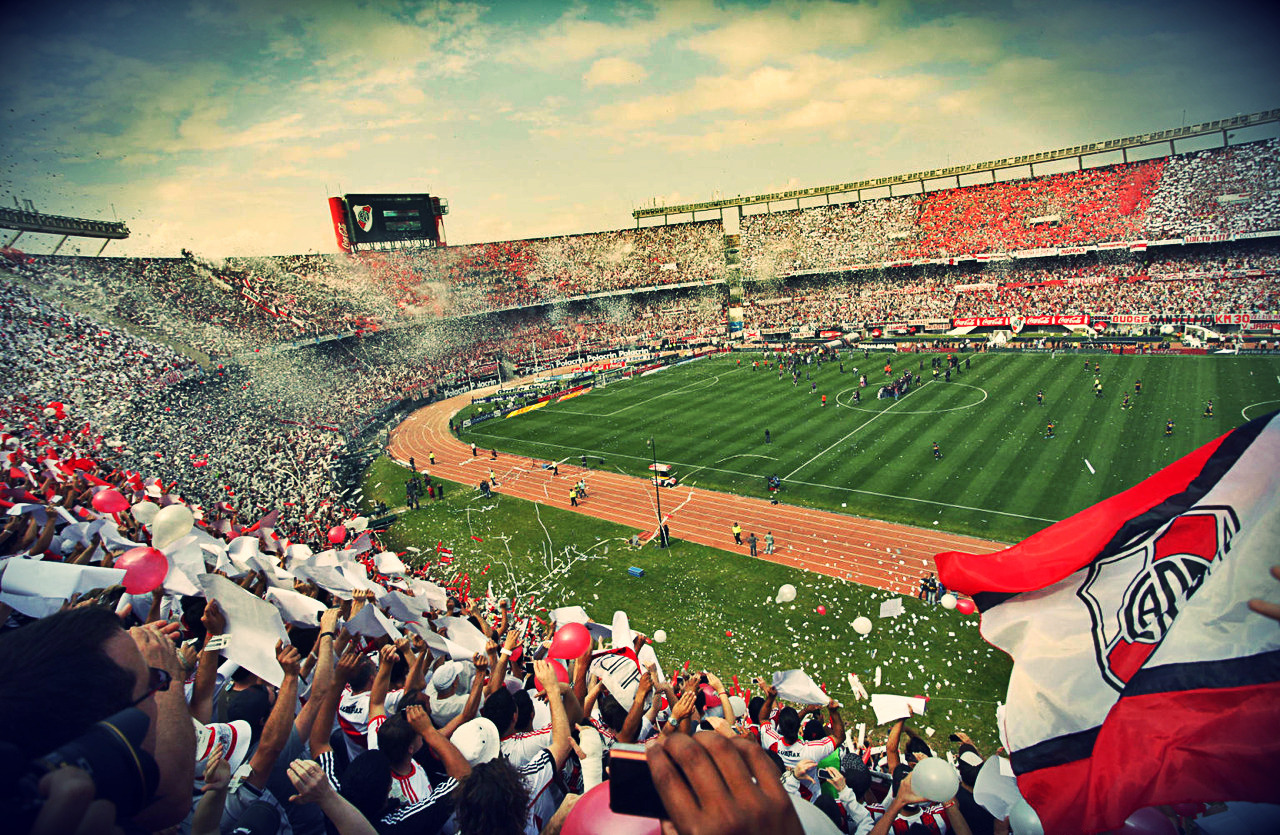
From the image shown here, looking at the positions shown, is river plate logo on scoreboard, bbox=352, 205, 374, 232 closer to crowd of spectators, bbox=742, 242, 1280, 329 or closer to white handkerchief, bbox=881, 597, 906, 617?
crowd of spectators, bbox=742, 242, 1280, 329

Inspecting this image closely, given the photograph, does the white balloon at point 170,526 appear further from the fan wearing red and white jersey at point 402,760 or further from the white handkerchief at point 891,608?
the white handkerchief at point 891,608

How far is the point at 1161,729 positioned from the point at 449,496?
96.0ft

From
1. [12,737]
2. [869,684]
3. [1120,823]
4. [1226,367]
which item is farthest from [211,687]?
[1226,367]

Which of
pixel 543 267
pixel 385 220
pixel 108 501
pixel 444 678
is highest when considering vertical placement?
pixel 385 220

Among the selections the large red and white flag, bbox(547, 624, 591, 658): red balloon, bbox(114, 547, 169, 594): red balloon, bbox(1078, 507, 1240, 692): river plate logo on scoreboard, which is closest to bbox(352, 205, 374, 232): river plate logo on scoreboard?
bbox(114, 547, 169, 594): red balloon

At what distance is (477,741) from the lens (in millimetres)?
4375

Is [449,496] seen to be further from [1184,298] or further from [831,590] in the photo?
[1184,298]

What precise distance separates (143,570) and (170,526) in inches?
88.0

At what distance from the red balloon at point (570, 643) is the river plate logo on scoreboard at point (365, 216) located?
73577mm

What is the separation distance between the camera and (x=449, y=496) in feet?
98.5

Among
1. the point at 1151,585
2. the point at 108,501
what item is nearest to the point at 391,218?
the point at 108,501

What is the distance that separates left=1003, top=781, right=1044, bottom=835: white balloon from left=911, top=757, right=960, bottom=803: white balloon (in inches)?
4.2

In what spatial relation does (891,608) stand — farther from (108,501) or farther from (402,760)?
(108,501)

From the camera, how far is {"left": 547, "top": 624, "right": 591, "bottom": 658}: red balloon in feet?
19.5
